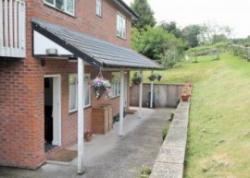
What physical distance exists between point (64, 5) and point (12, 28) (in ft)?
11.0

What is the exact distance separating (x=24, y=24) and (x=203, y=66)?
95.1ft

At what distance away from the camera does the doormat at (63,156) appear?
979cm

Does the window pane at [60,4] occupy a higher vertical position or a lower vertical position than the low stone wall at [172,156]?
higher

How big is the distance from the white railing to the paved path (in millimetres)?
3113

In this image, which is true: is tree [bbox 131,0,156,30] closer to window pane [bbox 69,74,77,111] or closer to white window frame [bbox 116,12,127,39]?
white window frame [bbox 116,12,127,39]

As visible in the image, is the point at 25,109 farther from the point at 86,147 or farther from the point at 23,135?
Answer: the point at 86,147

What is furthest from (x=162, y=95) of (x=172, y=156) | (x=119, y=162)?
(x=172, y=156)

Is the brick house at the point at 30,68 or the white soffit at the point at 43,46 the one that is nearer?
the brick house at the point at 30,68

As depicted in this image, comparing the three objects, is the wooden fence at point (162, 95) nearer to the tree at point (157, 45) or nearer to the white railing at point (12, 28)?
the tree at point (157, 45)

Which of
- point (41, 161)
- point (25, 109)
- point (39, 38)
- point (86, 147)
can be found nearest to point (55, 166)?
point (41, 161)

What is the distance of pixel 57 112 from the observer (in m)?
10.7

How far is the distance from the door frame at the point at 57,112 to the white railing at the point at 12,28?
7.96ft

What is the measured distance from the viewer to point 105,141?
41.5ft

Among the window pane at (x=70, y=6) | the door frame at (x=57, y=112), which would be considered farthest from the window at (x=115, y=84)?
the door frame at (x=57, y=112)
